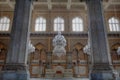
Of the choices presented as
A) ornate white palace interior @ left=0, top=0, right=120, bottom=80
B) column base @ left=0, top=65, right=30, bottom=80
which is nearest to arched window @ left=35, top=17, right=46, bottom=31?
ornate white palace interior @ left=0, top=0, right=120, bottom=80

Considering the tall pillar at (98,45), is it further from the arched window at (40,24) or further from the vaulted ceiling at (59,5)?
the arched window at (40,24)

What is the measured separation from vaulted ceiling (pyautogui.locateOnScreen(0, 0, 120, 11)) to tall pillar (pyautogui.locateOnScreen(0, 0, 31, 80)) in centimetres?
940

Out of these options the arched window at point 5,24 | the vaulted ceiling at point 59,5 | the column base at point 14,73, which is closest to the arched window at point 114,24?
the vaulted ceiling at point 59,5

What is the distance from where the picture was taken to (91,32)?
7.35 metres

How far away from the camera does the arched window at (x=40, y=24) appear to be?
59.7 feet

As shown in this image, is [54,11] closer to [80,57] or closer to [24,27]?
[80,57]

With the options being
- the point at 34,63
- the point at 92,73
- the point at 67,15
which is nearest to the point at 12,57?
the point at 92,73

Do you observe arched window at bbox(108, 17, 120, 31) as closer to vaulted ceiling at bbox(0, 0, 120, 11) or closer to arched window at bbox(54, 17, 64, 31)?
vaulted ceiling at bbox(0, 0, 120, 11)

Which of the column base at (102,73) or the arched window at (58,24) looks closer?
the column base at (102,73)

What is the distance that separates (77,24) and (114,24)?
3824 millimetres

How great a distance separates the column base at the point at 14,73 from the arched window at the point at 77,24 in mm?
12320

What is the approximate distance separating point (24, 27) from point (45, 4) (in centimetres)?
1079

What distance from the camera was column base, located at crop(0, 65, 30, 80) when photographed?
20.6 feet

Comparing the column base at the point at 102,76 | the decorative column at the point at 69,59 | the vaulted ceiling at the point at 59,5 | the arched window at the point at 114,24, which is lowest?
the column base at the point at 102,76
